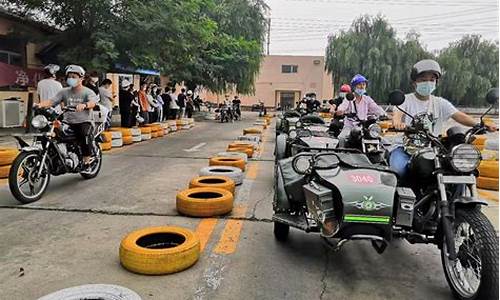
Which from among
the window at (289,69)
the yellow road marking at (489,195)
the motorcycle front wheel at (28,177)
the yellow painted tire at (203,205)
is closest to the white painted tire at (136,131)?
the motorcycle front wheel at (28,177)

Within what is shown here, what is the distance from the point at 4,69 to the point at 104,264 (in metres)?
13.2

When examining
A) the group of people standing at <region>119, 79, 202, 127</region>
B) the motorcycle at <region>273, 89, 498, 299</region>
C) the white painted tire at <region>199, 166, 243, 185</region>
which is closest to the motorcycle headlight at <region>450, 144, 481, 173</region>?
the motorcycle at <region>273, 89, 498, 299</region>

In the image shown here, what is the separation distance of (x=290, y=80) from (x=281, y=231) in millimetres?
48076

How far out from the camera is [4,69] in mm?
14258

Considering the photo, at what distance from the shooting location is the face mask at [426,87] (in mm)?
4058

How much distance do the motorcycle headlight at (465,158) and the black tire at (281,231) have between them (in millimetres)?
1747

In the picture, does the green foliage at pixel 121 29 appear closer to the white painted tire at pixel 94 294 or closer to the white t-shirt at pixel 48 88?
the white t-shirt at pixel 48 88

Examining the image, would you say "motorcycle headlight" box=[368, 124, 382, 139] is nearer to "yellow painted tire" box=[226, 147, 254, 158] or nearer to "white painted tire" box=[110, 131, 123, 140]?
"yellow painted tire" box=[226, 147, 254, 158]

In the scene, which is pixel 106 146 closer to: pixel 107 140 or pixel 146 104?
pixel 107 140

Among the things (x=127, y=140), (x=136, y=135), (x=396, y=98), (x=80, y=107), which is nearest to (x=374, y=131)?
(x=396, y=98)

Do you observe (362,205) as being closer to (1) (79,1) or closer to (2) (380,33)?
(1) (79,1)

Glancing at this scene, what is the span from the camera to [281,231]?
4.28 metres

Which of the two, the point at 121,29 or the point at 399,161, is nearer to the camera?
the point at 399,161

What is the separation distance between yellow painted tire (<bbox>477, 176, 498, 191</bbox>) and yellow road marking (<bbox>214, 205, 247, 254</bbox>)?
463 cm
